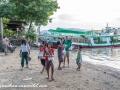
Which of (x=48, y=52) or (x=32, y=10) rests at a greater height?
(x=32, y=10)

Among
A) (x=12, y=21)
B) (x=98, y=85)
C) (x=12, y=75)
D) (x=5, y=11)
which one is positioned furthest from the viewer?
(x=5, y=11)

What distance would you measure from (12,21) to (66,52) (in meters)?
17.5

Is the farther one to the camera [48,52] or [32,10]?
[32,10]

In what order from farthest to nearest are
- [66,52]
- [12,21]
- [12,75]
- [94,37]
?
[94,37]
[12,21]
[66,52]
[12,75]

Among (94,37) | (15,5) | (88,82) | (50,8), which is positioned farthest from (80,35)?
(88,82)

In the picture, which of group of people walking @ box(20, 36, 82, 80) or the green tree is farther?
the green tree

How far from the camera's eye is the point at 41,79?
25.7 feet

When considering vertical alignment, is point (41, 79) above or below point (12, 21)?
below

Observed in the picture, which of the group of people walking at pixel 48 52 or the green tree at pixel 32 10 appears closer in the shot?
the group of people walking at pixel 48 52

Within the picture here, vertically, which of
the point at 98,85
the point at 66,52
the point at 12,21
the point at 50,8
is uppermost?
the point at 50,8

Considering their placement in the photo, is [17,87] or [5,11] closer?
[17,87]

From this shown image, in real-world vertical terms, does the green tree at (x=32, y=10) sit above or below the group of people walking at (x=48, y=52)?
above

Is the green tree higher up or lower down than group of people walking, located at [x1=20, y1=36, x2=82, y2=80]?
higher up

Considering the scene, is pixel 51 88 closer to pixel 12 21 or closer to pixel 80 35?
pixel 12 21
